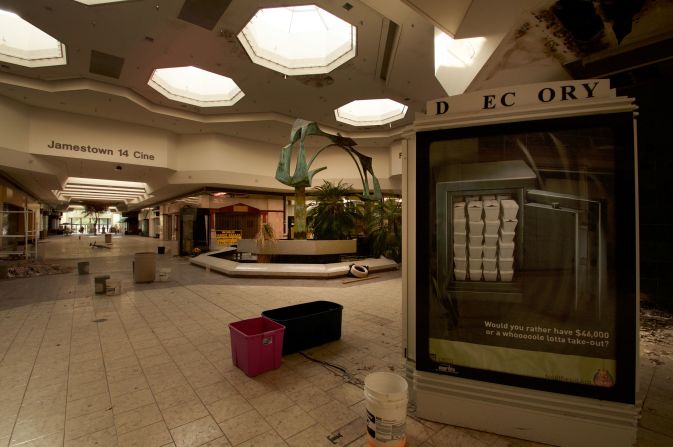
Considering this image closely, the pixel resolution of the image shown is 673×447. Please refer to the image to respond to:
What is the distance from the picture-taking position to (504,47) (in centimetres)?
470

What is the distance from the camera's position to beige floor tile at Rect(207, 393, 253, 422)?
2.21m

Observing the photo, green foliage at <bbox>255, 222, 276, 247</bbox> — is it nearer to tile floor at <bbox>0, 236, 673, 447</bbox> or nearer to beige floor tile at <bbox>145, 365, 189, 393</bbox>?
tile floor at <bbox>0, 236, 673, 447</bbox>

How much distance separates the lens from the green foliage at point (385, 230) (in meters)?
10.6

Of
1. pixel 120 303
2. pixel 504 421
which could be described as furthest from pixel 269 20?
pixel 504 421

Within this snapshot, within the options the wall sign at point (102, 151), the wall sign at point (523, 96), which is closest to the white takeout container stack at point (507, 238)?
the wall sign at point (523, 96)

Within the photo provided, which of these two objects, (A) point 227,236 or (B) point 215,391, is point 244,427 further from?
(A) point 227,236

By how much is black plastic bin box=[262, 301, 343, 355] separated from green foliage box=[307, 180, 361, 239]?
21.7 ft

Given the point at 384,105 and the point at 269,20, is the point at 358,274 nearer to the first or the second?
the point at 269,20

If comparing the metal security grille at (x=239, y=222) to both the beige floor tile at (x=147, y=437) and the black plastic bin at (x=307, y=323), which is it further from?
the beige floor tile at (x=147, y=437)

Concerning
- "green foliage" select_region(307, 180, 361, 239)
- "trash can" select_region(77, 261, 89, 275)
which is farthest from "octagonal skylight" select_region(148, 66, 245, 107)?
"trash can" select_region(77, 261, 89, 275)

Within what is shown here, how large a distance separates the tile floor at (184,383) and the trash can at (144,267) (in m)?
1.98

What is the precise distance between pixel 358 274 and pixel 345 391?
555 cm

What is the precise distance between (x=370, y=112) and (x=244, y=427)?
14799 millimetres

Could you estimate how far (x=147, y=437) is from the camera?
1.97m
